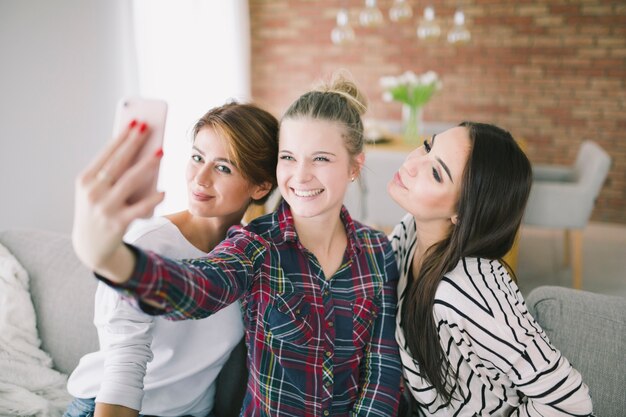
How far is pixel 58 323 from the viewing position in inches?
63.6

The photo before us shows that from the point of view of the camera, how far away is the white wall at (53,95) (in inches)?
85.4

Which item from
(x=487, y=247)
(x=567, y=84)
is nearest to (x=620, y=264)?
(x=567, y=84)

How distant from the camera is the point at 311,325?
120cm

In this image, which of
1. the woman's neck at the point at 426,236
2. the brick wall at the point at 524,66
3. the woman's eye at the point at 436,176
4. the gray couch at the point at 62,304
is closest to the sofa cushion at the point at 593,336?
the woman's neck at the point at 426,236

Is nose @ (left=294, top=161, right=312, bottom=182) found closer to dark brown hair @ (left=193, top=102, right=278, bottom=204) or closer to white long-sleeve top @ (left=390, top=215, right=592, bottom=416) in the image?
dark brown hair @ (left=193, top=102, right=278, bottom=204)

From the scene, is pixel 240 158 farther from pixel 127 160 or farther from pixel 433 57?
pixel 433 57

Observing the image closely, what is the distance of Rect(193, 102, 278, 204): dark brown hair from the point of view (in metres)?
1.31

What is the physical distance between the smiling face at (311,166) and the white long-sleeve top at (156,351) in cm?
28

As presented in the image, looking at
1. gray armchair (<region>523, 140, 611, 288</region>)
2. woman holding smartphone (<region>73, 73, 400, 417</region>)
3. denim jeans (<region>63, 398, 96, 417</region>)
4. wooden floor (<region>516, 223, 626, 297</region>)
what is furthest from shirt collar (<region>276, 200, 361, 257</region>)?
wooden floor (<region>516, 223, 626, 297</region>)

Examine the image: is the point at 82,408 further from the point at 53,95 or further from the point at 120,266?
the point at 53,95

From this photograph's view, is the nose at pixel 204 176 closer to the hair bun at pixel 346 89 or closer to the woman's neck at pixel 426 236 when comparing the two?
the hair bun at pixel 346 89

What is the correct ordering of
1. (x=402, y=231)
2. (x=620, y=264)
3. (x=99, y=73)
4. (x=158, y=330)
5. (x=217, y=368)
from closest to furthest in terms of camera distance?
(x=158, y=330) → (x=217, y=368) → (x=402, y=231) → (x=99, y=73) → (x=620, y=264)

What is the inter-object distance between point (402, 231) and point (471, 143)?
A: 1.33ft

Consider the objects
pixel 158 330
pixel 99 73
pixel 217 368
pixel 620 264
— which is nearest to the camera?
pixel 158 330
